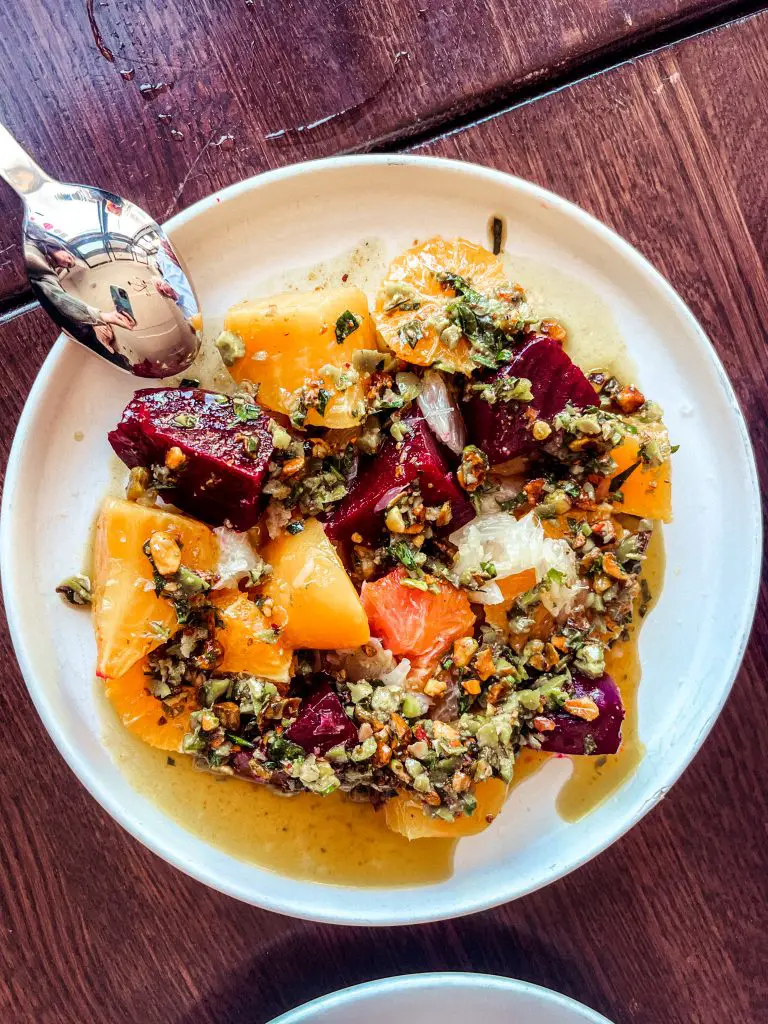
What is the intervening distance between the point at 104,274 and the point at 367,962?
66.0 inches

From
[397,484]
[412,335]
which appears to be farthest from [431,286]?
[397,484]

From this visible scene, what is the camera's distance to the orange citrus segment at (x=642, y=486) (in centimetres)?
149

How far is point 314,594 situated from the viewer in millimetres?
1415

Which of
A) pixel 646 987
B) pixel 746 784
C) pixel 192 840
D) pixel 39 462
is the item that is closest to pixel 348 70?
pixel 39 462

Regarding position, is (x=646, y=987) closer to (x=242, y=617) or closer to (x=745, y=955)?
(x=745, y=955)

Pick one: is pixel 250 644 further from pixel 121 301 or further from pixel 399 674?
pixel 121 301

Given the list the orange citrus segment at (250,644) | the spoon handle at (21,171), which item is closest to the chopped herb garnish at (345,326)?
the orange citrus segment at (250,644)

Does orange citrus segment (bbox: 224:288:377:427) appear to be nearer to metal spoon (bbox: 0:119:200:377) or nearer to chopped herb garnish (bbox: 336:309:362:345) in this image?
chopped herb garnish (bbox: 336:309:362:345)

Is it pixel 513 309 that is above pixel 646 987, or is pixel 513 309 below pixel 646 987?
above

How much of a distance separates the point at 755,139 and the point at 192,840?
2.01 meters

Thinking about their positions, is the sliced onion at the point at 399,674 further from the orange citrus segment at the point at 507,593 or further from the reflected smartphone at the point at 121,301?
the reflected smartphone at the point at 121,301

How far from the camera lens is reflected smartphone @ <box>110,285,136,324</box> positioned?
150 centimetres

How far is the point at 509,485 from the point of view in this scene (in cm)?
158

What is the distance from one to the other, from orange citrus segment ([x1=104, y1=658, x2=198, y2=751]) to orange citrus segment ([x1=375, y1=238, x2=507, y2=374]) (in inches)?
31.6
